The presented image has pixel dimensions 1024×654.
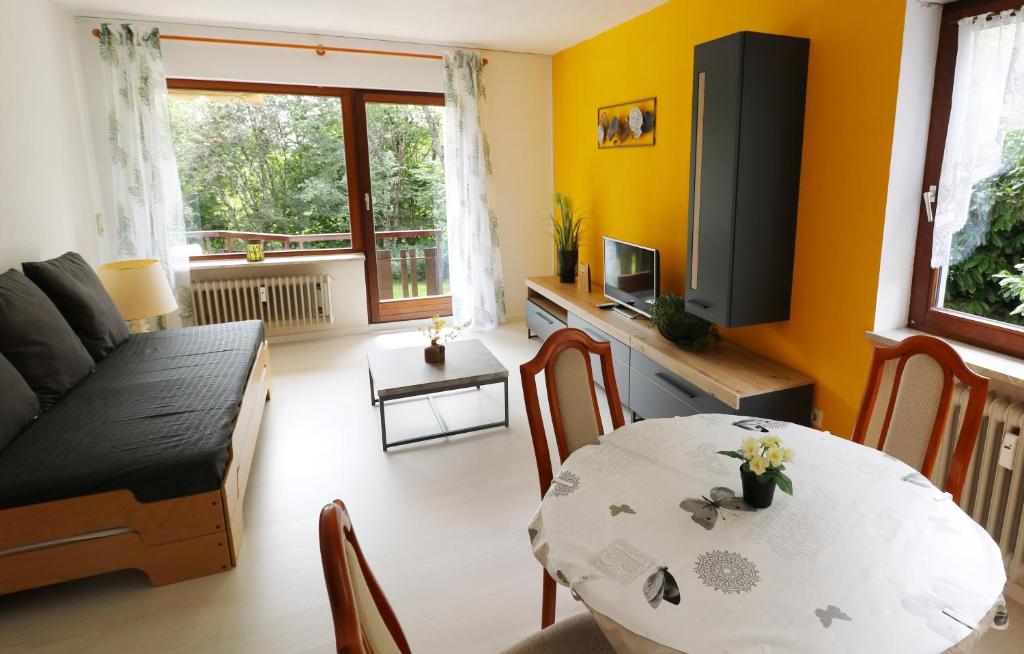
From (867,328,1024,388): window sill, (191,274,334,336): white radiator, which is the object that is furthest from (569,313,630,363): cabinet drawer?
(191,274,334,336): white radiator

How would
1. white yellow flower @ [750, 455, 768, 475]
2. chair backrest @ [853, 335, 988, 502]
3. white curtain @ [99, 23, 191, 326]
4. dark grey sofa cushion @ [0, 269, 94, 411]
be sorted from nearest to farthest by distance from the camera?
1. white yellow flower @ [750, 455, 768, 475]
2. chair backrest @ [853, 335, 988, 502]
3. dark grey sofa cushion @ [0, 269, 94, 411]
4. white curtain @ [99, 23, 191, 326]

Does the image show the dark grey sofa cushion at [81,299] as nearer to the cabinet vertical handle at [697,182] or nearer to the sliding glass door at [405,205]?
the sliding glass door at [405,205]

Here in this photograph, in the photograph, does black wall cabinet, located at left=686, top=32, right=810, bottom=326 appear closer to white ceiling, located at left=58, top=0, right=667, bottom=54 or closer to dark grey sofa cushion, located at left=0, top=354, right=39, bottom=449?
white ceiling, located at left=58, top=0, right=667, bottom=54

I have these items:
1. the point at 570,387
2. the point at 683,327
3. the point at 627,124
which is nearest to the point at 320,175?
the point at 627,124

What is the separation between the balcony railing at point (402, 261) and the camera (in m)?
5.24

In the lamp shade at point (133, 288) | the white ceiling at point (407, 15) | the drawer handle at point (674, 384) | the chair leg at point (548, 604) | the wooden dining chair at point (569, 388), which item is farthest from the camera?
the white ceiling at point (407, 15)

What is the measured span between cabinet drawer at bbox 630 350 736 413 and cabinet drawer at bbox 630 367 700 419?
18 millimetres

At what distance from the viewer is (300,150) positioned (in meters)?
5.05

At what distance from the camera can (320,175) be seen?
16.9 feet

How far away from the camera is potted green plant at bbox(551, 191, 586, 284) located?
16.4 ft

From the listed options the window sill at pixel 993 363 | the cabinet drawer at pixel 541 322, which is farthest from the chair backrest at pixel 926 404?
the cabinet drawer at pixel 541 322

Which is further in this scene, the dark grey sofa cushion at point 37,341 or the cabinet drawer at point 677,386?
the cabinet drawer at point 677,386

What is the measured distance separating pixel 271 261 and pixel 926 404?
4.71m

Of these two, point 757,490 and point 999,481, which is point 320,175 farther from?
point 999,481
